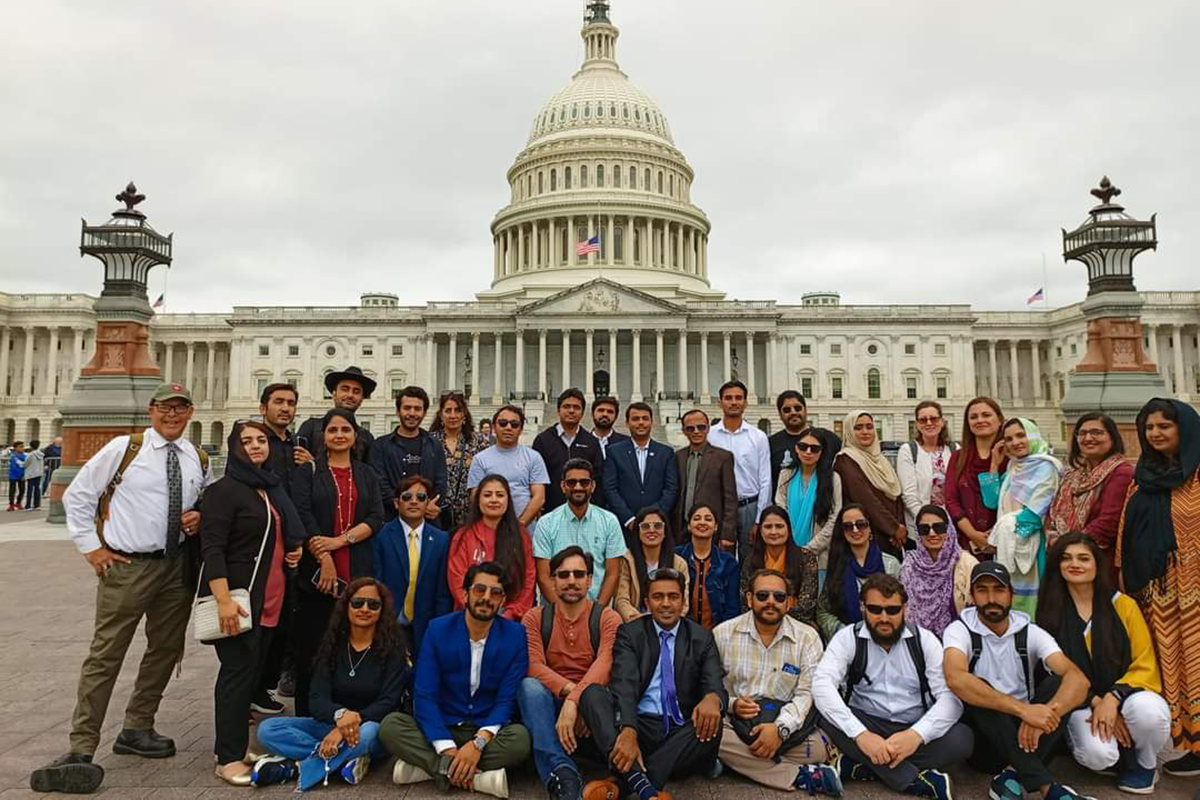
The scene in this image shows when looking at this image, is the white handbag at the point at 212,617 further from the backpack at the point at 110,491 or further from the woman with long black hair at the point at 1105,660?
the woman with long black hair at the point at 1105,660

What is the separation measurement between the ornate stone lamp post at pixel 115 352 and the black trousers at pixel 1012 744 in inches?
964

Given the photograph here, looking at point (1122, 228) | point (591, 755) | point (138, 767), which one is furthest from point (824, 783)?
point (1122, 228)

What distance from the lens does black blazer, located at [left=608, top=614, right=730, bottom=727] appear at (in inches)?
262

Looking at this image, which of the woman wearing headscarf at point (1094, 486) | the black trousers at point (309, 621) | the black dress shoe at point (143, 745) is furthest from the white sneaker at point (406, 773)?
the woman wearing headscarf at point (1094, 486)

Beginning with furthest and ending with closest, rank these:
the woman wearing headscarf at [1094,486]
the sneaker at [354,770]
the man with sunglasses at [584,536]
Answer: the man with sunglasses at [584,536] → the woman wearing headscarf at [1094,486] → the sneaker at [354,770]

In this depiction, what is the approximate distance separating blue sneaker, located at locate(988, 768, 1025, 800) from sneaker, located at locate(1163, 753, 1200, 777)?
181cm

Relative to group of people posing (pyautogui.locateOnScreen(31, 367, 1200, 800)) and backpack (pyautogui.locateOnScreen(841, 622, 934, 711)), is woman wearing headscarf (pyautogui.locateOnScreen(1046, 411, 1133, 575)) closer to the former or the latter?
group of people posing (pyautogui.locateOnScreen(31, 367, 1200, 800))

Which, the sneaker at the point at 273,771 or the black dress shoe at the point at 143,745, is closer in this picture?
the sneaker at the point at 273,771

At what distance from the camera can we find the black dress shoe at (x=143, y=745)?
22.7ft

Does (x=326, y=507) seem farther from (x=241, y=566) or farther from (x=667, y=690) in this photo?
(x=667, y=690)

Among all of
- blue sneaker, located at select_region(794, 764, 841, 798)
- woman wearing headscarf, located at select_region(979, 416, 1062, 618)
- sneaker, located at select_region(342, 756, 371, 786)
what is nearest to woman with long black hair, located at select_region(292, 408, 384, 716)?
sneaker, located at select_region(342, 756, 371, 786)

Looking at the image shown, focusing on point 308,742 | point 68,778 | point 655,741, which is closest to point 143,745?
point 68,778

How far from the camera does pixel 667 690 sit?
6781mm

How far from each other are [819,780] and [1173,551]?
3.93 metres
